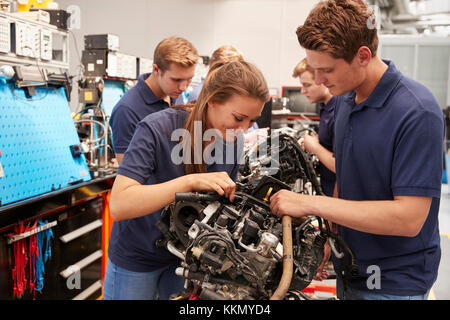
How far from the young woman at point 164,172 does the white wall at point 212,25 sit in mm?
6168

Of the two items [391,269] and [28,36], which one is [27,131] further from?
[391,269]

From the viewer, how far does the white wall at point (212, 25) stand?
7.20m

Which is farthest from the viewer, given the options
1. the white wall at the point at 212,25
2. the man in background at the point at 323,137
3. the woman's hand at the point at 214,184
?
the white wall at the point at 212,25

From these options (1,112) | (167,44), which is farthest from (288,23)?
(1,112)

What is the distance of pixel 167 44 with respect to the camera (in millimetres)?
2076

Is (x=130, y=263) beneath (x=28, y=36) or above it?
beneath

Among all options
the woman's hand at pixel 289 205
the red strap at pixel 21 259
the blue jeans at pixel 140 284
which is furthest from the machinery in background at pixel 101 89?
the woman's hand at pixel 289 205

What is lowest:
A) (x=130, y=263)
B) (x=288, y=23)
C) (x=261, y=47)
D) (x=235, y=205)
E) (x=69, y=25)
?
(x=130, y=263)

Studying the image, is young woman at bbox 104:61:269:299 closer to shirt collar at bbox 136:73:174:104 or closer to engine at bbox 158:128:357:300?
engine at bbox 158:128:357:300

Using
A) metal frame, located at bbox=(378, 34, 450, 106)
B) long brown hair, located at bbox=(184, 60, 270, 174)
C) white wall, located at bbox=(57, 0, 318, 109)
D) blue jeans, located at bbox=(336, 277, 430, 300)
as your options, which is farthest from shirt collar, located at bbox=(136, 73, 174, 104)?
metal frame, located at bbox=(378, 34, 450, 106)

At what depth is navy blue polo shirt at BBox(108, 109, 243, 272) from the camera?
1.15 meters

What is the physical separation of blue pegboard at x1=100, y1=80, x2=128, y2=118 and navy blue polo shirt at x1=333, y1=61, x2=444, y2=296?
8.58ft

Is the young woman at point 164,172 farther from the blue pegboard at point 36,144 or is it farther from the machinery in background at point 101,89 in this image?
the machinery in background at point 101,89

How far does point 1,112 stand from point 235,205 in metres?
1.62
